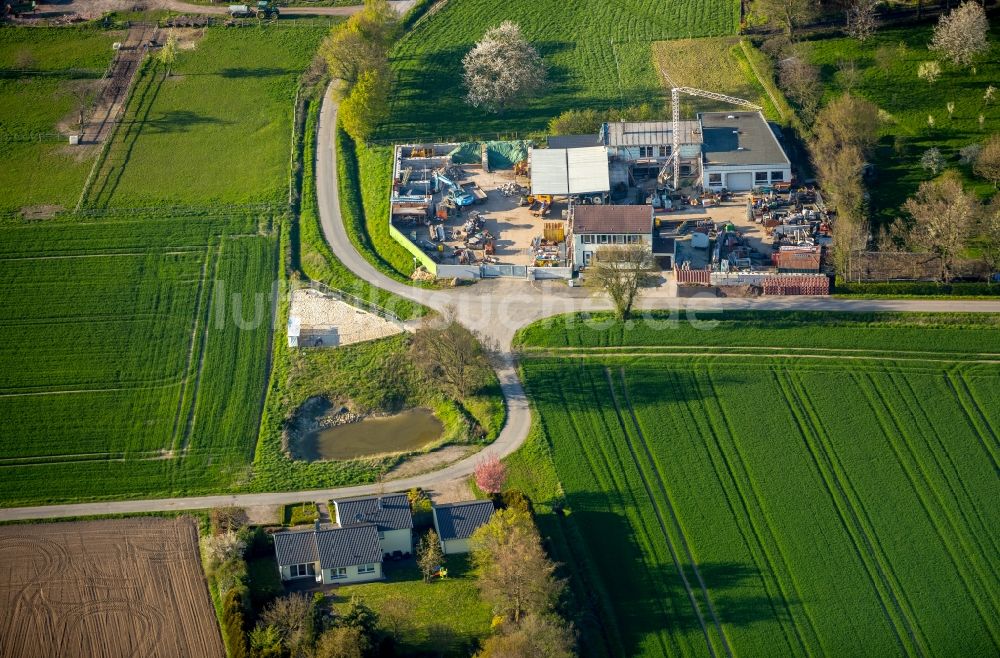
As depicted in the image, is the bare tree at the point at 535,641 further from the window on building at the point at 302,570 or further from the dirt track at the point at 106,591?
the dirt track at the point at 106,591

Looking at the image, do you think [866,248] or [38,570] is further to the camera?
[866,248]

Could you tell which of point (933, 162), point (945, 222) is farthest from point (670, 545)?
point (933, 162)

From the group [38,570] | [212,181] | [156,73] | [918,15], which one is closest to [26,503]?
[38,570]

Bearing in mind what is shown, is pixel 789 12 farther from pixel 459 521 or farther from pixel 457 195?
pixel 459 521

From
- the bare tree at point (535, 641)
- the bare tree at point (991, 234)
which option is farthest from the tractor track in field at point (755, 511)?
the bare tree at point (991, 234)

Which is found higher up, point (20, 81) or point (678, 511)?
point (20, 81)

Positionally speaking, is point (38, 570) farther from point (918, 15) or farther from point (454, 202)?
point (918, 15)

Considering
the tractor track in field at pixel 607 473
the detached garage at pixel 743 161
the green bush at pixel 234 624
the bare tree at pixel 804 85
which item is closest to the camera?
the green bush at pixel 234 624

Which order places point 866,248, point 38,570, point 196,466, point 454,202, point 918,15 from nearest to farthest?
point 38,570 < point 196,466 < point 866,248 < point 454,202 < point 918,15
